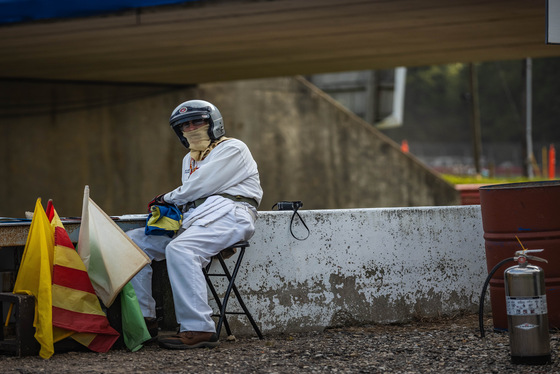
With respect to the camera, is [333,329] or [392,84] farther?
[392,84]

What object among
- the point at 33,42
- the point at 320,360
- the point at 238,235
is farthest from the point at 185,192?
the point at 33,42

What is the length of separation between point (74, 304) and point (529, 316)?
2775 millimetres

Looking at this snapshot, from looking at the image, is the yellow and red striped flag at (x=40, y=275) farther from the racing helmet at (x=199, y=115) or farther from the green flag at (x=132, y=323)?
the racing helmet at (x=199, y=115)

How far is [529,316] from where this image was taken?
4.46 m

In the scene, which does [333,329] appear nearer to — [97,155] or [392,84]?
[97,155]

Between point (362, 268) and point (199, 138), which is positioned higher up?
point (199, 138)

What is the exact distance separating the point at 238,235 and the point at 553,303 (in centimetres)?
219

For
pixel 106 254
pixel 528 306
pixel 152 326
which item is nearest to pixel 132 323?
pixel 152 326

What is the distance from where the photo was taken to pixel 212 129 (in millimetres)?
5508

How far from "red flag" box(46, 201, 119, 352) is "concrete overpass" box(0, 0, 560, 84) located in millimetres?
4873

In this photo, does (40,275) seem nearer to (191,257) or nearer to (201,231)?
(191,257)

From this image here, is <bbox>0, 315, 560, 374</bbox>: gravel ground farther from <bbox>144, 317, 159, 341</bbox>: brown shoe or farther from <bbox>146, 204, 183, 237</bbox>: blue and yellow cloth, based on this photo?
<bbox>146, 204, 183, 237</bbox>: blue and yellow cloth

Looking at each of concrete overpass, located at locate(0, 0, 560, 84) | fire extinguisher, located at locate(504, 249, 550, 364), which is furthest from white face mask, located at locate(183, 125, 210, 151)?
concrete overpass, located at locate(0, 0, 560, 84)

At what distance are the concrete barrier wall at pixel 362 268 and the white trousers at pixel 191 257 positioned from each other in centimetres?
57
